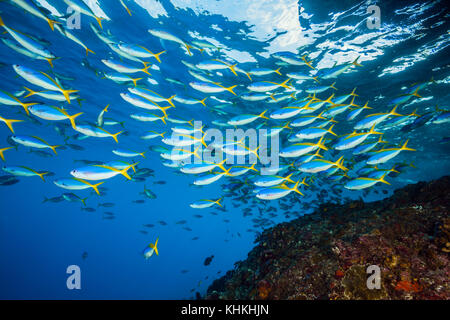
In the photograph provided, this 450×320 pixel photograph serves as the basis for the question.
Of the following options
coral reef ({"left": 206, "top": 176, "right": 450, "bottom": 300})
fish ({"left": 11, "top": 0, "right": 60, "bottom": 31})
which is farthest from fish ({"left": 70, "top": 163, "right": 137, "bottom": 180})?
coral reef ({"left": 206, "top": 176, "right": 450, "bottom": 300})

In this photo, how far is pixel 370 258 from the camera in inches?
116

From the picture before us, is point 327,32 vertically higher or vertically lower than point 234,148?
higher

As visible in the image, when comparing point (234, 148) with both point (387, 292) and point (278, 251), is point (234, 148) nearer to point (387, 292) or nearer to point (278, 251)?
point (278, 251)

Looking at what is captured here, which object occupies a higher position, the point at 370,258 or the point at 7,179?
the point at 7,179

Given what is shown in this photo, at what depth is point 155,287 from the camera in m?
40.7

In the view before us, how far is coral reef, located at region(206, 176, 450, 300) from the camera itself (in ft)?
8.63

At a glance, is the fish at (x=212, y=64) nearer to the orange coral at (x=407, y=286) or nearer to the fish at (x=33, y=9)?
the fish at (x=33, y=9)

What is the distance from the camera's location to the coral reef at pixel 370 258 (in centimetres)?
263
